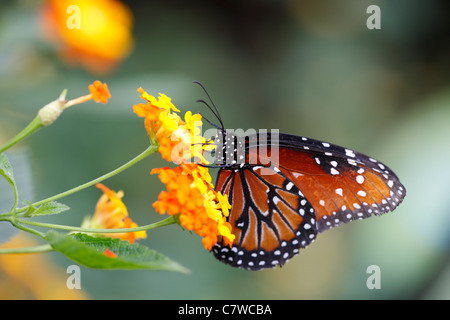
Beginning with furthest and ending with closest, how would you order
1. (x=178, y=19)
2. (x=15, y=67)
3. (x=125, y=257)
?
(x=178, y=19)
(x=15, y=67)
(x=125, y=257)

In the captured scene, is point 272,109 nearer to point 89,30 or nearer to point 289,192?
point 89,30

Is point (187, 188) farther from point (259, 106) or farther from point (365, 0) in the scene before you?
point (365, 0)

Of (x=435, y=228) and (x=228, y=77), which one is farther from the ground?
(x=228, y=77)

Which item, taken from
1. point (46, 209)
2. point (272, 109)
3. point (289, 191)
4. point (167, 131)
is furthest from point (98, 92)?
point (272, 109)

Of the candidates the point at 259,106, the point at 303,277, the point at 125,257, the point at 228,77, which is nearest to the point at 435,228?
the point at 303,277

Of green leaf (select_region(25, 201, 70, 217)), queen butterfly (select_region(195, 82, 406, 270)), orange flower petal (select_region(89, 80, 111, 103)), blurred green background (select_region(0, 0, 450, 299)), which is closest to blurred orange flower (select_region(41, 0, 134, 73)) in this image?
blurred green background (select_region(0, 0, 450, 299))

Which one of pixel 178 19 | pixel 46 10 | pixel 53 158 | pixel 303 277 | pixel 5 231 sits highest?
pixel 178 19

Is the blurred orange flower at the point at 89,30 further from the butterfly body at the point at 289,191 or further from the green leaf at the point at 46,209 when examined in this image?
the green leaf at the point at 46,209
